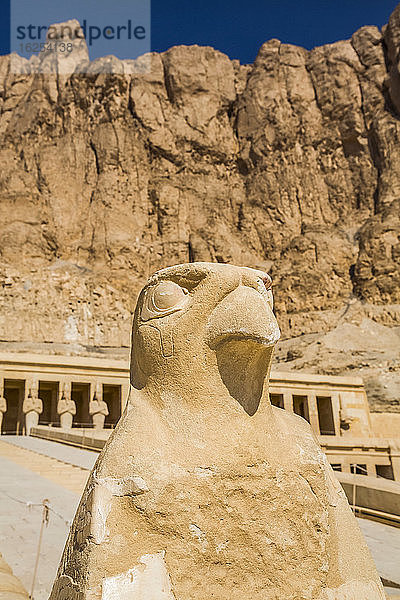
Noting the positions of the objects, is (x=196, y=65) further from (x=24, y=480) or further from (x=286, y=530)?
(x=286, y=530)

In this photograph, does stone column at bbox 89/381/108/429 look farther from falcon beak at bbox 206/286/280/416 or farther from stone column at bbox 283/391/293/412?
falcon beak at bbox 206/286/280/416

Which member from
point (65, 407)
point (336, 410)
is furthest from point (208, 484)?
point (336, 410)

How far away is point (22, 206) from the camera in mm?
44438

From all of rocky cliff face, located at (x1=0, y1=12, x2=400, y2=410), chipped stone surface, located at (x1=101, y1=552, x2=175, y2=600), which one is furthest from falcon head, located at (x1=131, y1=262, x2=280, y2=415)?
rocky cliff face, located at (x1=0, y1=12, x2=400, y2=410)

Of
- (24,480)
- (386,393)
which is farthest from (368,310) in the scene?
(24,480)

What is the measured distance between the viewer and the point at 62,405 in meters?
17.0

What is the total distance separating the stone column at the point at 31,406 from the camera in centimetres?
1599

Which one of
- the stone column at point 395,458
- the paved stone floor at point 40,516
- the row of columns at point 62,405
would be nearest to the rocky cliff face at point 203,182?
the row of columns at point 62,405

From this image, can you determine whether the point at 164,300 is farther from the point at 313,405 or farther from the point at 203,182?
the point at 203,182

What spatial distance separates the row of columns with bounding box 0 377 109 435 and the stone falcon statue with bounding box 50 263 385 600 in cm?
1475

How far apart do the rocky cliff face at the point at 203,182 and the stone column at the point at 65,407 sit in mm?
22373

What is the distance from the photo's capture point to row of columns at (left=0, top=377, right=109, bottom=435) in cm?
1628

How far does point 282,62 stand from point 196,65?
29.7ft

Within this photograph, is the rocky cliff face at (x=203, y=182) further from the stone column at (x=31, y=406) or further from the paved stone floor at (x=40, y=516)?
the paved stone floor at (x=40, y=516)
